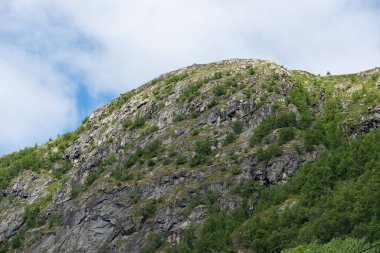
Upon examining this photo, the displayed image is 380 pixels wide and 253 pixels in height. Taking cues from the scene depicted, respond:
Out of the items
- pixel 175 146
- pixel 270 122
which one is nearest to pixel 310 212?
pixel 270 122

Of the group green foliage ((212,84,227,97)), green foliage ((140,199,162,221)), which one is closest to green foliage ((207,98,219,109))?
green foliage ((212,84,227,97))

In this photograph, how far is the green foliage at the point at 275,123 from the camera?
5212 inches

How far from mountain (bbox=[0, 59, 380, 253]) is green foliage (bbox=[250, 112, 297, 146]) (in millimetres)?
319

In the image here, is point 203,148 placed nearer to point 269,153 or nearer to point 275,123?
point 269,153

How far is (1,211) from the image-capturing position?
153875mm

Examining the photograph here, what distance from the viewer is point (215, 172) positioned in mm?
124875

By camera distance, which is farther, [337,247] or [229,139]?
[229,139]

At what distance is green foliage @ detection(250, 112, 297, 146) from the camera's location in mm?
132375

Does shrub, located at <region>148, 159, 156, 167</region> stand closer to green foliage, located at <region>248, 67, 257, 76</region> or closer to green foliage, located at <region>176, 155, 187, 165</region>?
green foliage, located at <region>176, 155, 187, 165</region>

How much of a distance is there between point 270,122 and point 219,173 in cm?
2003

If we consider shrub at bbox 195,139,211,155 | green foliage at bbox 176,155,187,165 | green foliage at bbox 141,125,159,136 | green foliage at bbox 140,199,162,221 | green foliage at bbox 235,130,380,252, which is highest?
green foliage at bbox 141,125,159,136

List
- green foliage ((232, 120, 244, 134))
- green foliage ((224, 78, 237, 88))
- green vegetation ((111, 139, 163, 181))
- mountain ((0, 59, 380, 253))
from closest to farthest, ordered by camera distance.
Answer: mountain ((0, 59, 380, 253))
green vegetation ((111, 139, 163, 181))
green foliage ((232, 120, 244, 134))
green foliage ((224, 78, 237, 88))

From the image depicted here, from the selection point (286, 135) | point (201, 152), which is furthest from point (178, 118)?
point (286, 135)

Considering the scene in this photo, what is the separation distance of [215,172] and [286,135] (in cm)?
1786
